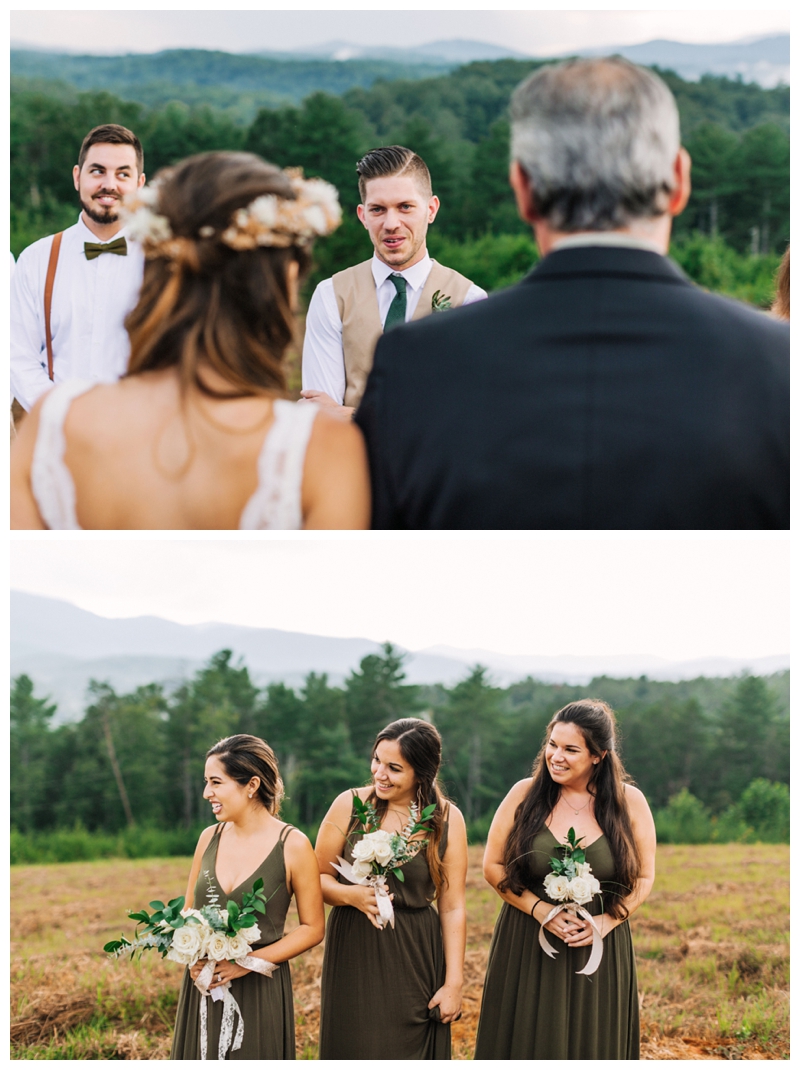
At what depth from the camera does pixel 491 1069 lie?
3.93 metres

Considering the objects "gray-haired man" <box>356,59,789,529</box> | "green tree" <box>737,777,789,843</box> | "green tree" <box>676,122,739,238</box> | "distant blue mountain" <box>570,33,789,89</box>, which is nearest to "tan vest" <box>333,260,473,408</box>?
"gray-haired man" <box>356,59,789,529</box>

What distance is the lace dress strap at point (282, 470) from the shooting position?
2.44 metres

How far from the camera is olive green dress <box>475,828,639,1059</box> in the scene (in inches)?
153

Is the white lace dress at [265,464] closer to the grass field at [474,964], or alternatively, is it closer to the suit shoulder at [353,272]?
the suit shoulder at [353,272]

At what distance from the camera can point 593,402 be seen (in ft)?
7.28

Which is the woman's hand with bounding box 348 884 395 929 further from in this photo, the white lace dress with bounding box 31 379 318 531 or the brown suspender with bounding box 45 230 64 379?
the brown suspender with bounding box 45 230 64 379

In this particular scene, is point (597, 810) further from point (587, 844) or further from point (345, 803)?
point (345, 803)

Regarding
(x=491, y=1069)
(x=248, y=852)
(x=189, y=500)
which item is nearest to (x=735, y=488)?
(x=189, y=500)

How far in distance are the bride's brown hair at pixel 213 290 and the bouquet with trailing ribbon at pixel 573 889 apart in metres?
2.41

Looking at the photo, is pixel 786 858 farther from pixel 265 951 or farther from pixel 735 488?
pixel 735 488

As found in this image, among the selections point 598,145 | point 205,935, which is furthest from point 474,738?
point 598,145

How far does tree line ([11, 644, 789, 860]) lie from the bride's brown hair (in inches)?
240

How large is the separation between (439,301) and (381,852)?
2.73 meters
